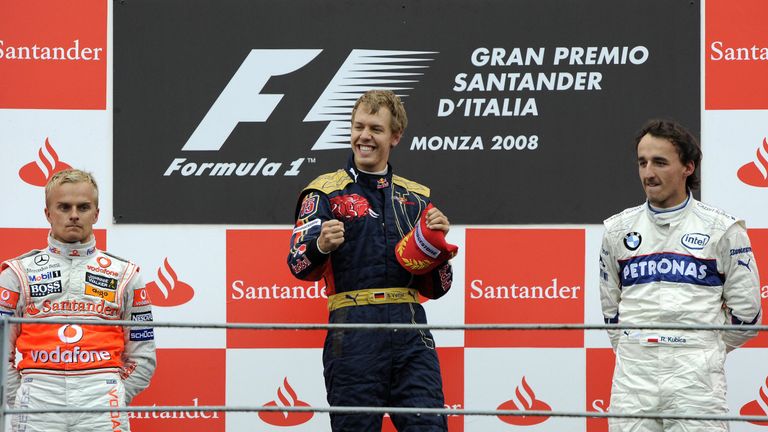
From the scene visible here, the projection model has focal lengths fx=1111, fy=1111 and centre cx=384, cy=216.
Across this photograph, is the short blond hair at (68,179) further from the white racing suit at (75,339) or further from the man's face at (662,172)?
the man's face at (662,172)

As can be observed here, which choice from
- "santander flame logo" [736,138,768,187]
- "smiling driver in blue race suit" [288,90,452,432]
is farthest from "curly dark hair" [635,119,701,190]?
"santander flame logo" [736,138,768,187]

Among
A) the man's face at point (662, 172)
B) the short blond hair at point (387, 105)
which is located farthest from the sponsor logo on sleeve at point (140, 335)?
the man's face at point (662, 172)

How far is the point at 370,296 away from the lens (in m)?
3.37

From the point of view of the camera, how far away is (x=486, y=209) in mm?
4160

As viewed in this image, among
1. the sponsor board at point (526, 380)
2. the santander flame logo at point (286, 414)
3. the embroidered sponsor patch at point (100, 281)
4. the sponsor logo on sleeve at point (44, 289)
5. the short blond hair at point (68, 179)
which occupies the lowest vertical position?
the santander flame logo at point (286, 414)

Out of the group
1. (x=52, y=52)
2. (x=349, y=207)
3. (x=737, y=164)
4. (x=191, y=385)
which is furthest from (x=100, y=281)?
(x=737, y=164)

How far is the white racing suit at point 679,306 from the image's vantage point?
3.20 m

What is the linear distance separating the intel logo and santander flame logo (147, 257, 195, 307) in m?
1.83

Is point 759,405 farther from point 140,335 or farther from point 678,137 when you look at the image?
point 140,335

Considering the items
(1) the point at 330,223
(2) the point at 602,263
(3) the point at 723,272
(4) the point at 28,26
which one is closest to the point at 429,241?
(1) the point at 330,223

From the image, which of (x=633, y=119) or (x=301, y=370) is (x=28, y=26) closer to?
(x=301, y=370)

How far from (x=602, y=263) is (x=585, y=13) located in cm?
115

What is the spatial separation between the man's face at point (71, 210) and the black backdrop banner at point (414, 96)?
2.51 ft

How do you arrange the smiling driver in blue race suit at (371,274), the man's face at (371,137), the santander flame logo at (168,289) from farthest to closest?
the santander flame logo at (168,289), the man's face at (371,137), the smiling driver in blue race suit at (371,274)
